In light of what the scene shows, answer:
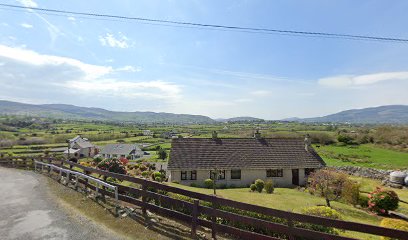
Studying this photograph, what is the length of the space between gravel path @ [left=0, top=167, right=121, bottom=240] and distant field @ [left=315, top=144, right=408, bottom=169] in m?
59.3

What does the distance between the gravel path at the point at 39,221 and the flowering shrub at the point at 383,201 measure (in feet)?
92.1

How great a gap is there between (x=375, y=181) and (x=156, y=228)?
176 ft

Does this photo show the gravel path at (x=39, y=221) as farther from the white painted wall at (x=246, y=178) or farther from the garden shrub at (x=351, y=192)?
the garden shrub at (x=351, y=192)

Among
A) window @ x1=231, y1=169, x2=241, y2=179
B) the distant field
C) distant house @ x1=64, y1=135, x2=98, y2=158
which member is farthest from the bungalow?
distant house @ x1=64, y1=135, x2=98, y2=158

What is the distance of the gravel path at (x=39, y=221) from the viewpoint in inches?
363

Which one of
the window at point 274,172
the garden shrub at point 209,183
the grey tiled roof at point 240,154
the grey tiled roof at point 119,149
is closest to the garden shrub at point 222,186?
the garden shrub at point 209,183

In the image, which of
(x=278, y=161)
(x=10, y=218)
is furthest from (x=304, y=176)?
(x=10, y=218)

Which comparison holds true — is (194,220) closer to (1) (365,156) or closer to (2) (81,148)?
(1) (365,156)

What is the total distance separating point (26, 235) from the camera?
927cm

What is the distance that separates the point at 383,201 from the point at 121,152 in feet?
268

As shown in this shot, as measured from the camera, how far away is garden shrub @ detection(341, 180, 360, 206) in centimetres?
3144

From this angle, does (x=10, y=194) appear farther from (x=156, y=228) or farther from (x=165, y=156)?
(x=165, y=156)

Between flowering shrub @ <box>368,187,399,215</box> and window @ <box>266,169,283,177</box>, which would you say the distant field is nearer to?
window @ <box>266,169,283,177</box>

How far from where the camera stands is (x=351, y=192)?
104 feet
